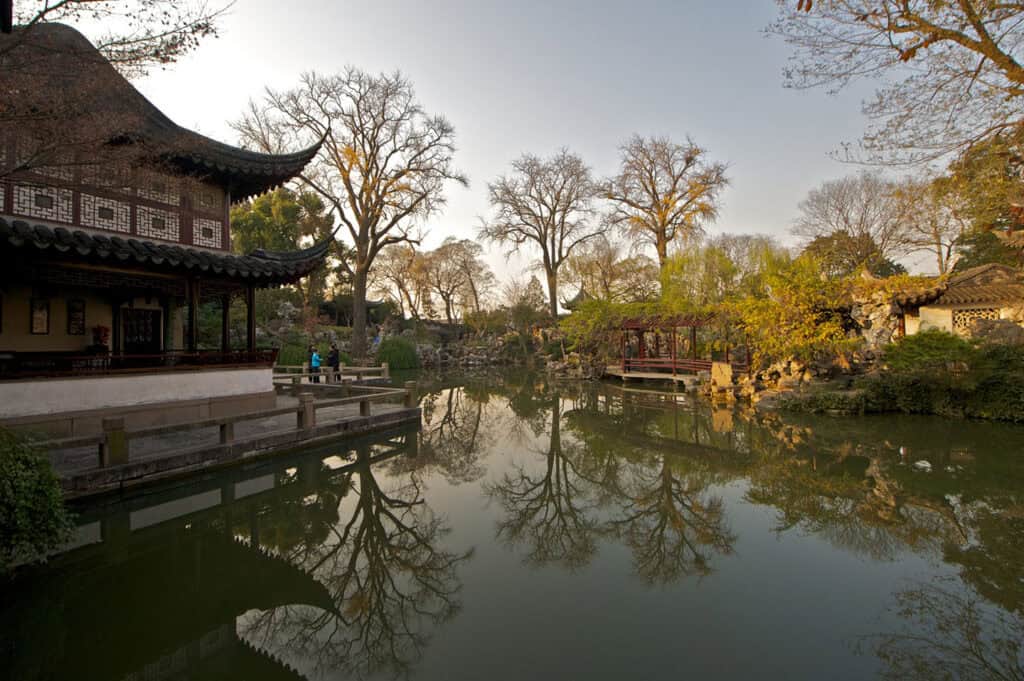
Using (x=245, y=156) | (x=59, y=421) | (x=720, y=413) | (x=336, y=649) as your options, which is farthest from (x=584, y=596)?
(x=245, y=156)

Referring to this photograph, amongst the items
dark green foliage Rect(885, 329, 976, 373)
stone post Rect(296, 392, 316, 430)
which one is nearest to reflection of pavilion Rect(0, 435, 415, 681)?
stone post Rect(296, 392, 316, 430)

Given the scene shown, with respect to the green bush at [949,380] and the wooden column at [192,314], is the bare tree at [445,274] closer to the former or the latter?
the wooden column at [192,314]

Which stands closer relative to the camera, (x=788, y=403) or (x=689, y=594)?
(x=689, y=594)

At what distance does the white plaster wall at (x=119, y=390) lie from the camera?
657 centimetres

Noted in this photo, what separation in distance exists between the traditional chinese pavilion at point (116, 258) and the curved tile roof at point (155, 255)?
2 cm

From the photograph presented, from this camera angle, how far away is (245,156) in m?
9.70

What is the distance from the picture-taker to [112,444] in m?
5.43

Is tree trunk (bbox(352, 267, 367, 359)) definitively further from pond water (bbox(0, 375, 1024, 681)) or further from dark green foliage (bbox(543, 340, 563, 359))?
pond water (bbox(0, 375, 1024, 681))

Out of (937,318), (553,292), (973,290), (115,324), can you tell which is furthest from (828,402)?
(553,292)

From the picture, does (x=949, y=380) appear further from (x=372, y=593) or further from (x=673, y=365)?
(x=372, y=593)

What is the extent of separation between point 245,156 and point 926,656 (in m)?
11.7

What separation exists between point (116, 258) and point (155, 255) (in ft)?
1.61

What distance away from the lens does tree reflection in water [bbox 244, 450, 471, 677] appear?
3059 millimetres

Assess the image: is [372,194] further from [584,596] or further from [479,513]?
[584,596]
